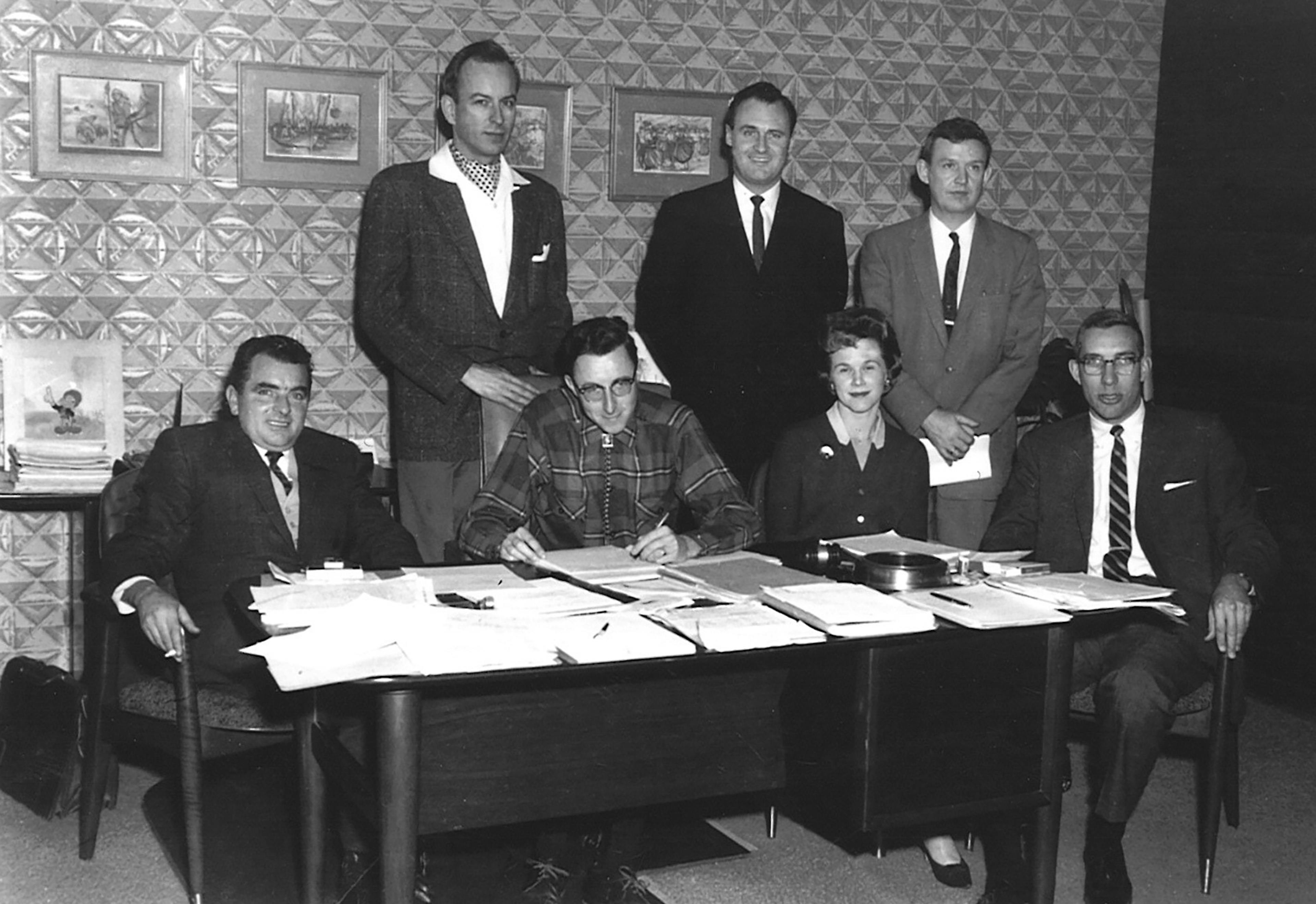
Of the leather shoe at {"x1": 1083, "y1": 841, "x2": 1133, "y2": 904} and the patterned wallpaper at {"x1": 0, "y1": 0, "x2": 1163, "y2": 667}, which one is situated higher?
the patterned wallpaper at {"x1": 0, "y1": 0, "x2": 1163, "y2": 667}

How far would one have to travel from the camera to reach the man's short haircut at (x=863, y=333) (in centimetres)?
349

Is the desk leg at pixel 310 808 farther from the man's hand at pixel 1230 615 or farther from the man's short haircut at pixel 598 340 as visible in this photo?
the man's hand at pixel 1230 615

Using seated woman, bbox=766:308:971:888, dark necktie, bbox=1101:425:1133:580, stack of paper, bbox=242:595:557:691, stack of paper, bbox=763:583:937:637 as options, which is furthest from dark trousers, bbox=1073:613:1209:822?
stack of paper, bbox=242:595:557:691

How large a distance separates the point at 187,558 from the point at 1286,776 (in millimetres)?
3114

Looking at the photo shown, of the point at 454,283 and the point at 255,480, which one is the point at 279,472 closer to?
the point at 255,480

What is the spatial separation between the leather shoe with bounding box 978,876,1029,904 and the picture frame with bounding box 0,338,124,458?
2814mm

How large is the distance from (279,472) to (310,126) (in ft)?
4.78

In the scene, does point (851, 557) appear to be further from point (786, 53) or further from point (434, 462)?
point (786, 53)

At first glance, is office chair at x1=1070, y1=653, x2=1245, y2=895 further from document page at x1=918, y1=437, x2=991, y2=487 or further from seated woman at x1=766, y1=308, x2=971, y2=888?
document page at x1=918, y1=437, x2=991, y2=487

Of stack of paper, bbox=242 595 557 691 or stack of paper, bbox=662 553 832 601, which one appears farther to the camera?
stack of paper, bbox=662 553 832 601

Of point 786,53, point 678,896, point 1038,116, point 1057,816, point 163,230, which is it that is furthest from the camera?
point 1038,116

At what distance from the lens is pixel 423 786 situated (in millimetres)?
2357

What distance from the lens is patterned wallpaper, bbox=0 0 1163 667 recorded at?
13.6ft

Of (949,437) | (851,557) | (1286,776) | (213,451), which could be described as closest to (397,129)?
(213,451)
